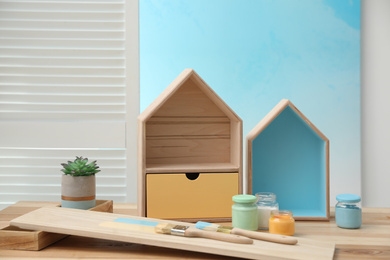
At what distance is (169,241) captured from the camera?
0.85 metres

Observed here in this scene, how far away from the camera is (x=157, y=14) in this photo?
6.93ft

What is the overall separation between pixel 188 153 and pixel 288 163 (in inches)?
11.3

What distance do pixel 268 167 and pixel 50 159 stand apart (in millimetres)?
1158

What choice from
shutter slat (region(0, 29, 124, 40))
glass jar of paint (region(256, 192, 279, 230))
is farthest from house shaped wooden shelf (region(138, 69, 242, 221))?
shutter slat (region(0, 29, 124, 40))

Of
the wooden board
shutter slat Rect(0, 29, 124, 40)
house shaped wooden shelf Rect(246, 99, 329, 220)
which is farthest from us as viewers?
shutter slat Rect(0, 29, 124, 40)

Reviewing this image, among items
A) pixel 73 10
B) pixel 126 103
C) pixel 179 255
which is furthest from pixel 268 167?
pixel 73 10

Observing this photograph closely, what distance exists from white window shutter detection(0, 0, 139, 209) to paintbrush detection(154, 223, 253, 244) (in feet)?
3.62

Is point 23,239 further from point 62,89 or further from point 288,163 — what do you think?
point 62,89

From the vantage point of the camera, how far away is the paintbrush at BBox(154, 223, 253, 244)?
33.8 inches

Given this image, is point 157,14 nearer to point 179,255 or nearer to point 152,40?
point 152,40

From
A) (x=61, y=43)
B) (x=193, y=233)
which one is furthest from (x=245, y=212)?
(x=61, y=43)

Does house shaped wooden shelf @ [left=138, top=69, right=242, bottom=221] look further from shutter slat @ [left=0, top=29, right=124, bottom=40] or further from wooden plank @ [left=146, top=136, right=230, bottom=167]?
shutter slat @ [left=0, top=29, right=124, bottom=40]

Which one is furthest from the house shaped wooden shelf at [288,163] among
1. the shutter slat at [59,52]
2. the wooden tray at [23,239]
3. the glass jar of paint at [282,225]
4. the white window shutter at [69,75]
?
the shutter slat at [59,52]

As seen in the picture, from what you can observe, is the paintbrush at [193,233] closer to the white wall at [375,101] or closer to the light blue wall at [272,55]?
the light blue wall at [272,55]
